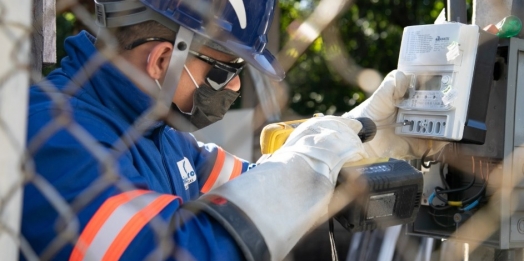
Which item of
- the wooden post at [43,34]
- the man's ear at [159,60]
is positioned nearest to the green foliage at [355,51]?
the wooden post at [43,34]

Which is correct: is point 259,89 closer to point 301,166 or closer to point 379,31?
point 379,31

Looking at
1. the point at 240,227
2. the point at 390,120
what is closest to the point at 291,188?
the point at 240,227

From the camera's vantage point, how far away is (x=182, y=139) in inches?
97.8

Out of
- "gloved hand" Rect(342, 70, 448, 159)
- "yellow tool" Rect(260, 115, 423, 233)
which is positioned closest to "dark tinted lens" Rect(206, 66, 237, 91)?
"yellow tool" Rect(260, 115, 423, 233)

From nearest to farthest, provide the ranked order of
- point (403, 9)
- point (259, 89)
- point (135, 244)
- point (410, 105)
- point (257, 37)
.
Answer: point (135, 244), point (257, 37), point (410, 105), point (259, 89), point (403, 9)

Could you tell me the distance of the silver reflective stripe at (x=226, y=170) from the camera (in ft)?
8.38

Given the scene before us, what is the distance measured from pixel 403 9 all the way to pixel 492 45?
285 inches

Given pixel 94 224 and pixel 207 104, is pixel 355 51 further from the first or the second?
pixel 94 224

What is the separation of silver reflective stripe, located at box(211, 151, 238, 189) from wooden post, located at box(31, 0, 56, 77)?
72cm

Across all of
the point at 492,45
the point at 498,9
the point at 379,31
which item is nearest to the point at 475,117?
the point at 492,45

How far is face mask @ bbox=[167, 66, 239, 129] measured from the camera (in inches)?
82.0

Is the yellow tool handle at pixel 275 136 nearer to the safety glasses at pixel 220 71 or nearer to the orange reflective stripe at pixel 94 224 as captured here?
the safety glasses at pixel 220 71

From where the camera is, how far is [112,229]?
1.59 meters

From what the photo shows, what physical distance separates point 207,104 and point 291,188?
46 cm
